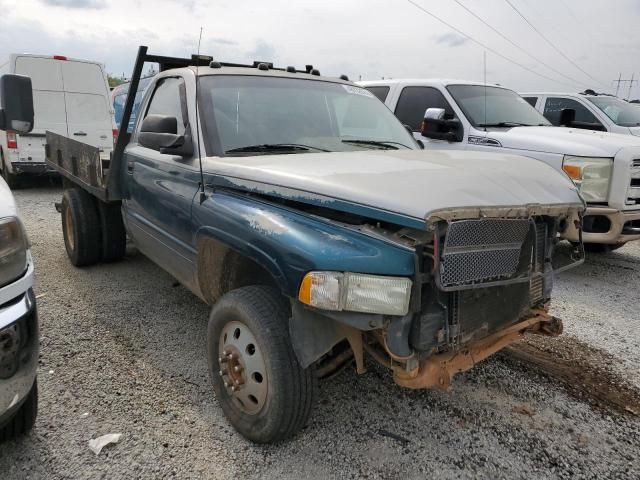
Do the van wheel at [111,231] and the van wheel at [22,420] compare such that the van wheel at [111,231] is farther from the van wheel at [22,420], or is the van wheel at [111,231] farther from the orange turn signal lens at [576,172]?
the orange turn signal lens at [576,172]

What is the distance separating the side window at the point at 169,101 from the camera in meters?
3.53

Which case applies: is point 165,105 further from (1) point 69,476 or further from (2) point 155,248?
(1) point 69,476

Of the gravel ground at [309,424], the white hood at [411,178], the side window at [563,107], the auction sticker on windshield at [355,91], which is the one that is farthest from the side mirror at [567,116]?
the white hood at [411,178]

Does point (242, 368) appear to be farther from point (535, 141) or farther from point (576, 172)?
point (535, 141)

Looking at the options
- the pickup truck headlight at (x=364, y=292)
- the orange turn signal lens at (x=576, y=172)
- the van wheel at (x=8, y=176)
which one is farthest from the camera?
the van wheel at (x=8, y=176)

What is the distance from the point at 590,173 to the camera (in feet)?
17.7

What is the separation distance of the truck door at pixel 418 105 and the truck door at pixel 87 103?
20.2 feet

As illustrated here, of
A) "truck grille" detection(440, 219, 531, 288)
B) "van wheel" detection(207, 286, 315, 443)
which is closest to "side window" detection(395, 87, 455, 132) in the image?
"truck grille" detection(440, 219, 531, 288)

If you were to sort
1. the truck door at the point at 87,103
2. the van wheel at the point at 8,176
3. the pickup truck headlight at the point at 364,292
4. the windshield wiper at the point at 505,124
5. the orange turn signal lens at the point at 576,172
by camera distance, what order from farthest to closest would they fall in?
the van wheel at the point at 8,176 → the truck door at the point at 87,103 → the windshield wiper at the point at 505,124 → the orange turn signal lens at the point at 576,172 → the pickup truck headlight at the point at 364,292

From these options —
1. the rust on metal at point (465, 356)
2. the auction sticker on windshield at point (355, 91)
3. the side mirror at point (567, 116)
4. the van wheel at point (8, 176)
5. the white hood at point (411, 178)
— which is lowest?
the van wheel at point (8, 176)

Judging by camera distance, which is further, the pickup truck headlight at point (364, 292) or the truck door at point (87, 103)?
the truck door at point (87, 103)

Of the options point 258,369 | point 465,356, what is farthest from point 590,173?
point 258,369

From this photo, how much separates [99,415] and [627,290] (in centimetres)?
509

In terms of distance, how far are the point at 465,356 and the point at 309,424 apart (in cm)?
95
